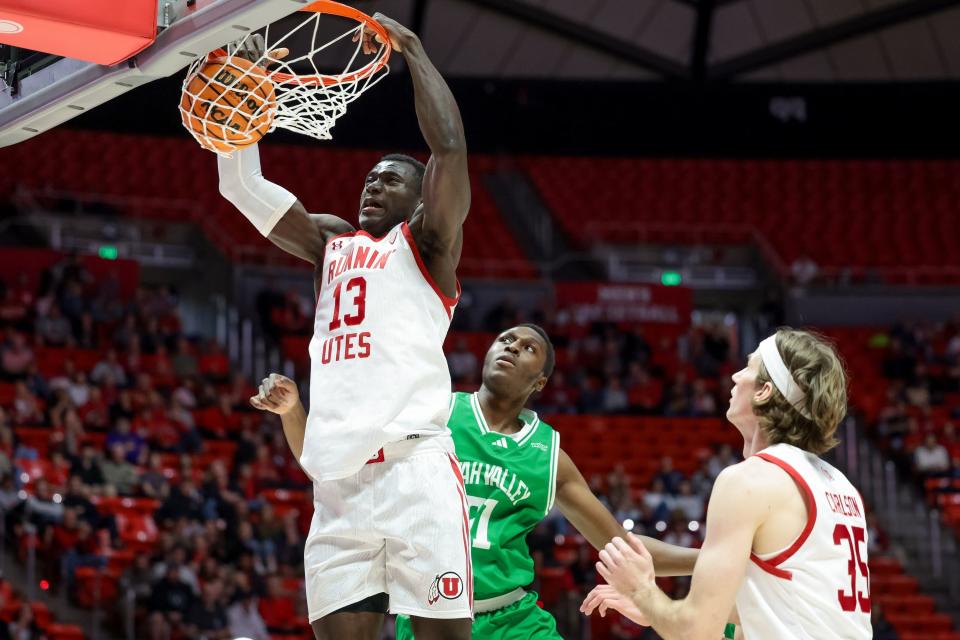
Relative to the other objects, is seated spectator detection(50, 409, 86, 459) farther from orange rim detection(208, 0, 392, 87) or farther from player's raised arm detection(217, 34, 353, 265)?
orange rim detection(208, 0, 392, 87)

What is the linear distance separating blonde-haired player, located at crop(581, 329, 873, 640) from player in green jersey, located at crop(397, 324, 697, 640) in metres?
1.65

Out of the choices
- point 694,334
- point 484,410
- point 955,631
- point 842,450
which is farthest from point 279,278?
point 484,410

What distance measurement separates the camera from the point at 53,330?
52.2ft

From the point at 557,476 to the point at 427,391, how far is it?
4.65ft

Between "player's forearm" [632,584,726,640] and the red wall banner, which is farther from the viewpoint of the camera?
the red wall banner

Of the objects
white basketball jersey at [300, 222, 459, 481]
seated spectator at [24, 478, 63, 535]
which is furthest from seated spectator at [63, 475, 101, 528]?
white basketball jersey at [300, 222, 459, 481]

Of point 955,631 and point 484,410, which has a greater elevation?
point 484,410

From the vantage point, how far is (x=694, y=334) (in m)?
19.7

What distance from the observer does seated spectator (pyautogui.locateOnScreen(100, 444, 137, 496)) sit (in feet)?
41.3

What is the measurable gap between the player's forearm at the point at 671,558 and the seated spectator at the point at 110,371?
1105cm

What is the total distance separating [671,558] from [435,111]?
1785mm

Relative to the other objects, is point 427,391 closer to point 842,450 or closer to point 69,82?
point 69,82

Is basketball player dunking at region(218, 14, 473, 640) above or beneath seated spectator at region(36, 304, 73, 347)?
beneath

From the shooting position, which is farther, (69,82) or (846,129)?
(846,129)
